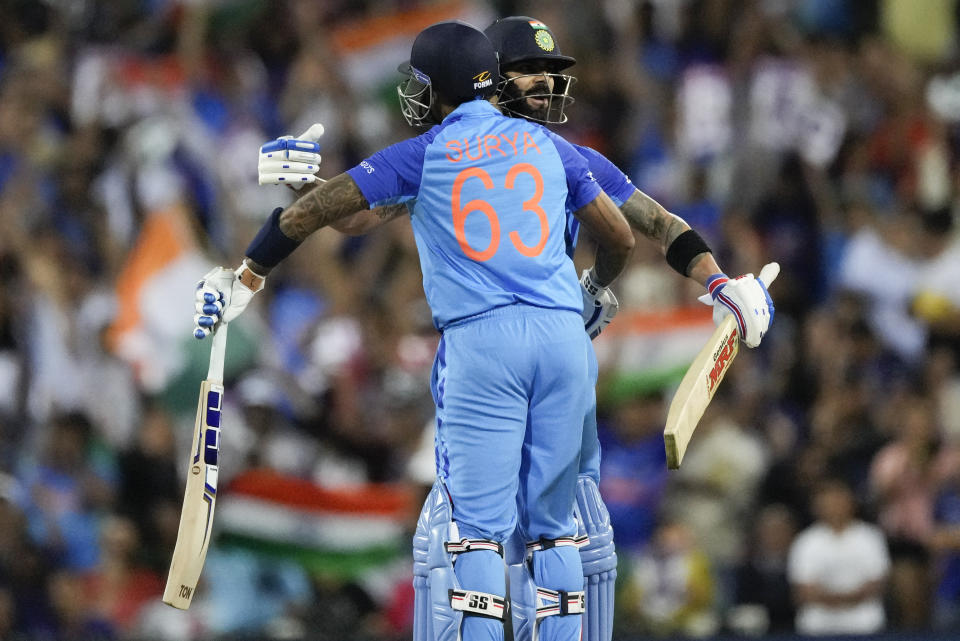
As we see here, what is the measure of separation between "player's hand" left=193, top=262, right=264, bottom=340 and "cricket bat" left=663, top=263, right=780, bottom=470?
1692 mm

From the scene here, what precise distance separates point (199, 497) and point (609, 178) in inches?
81.5

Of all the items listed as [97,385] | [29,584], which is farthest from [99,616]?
[97,385]

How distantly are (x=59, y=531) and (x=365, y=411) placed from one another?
2064 mm

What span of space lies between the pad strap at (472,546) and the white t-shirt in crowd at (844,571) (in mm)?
4124

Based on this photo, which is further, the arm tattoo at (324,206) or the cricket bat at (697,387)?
the arm tattoo at (324,206)

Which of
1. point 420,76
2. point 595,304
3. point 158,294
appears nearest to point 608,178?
point 595,304

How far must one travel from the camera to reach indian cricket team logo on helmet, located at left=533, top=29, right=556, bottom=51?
595 cm

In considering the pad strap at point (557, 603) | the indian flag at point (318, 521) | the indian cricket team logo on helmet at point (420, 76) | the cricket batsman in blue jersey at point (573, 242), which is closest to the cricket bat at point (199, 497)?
the cricket batsman in blue jersey at point (573, 242)

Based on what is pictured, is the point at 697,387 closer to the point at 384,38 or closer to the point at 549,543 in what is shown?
the point at 549,543

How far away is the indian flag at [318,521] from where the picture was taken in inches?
360

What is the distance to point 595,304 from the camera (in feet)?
20.9

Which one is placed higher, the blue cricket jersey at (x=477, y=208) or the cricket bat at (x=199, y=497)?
the blue cricket jersey at (x=477, y=208)

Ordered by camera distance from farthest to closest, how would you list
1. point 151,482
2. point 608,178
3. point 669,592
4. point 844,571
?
point 151,482 → point 669,592 → point 844,571 → point 608,178

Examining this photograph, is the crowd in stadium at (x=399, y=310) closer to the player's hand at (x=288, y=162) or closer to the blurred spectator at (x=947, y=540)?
the blurred spectator at (x=947, y=540)
